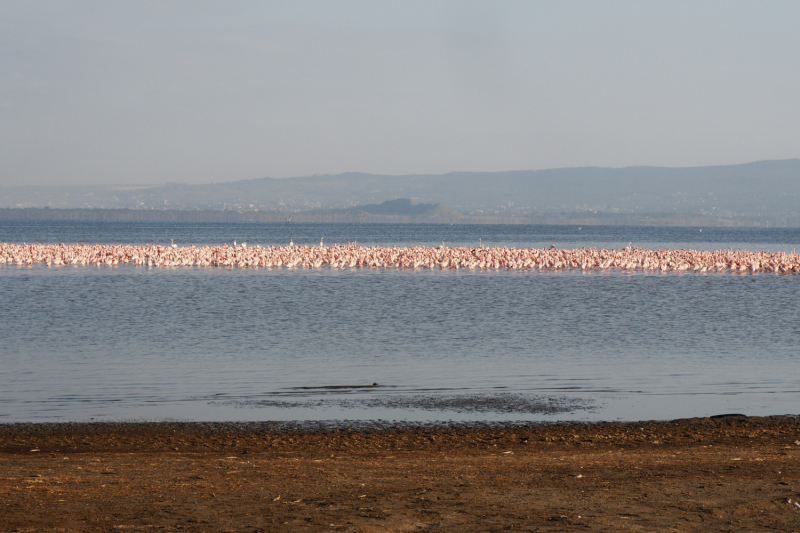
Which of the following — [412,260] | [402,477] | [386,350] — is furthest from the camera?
[412,260]

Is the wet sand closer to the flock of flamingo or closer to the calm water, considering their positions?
the calm water

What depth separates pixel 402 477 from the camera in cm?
871

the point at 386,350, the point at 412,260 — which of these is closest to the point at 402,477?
the point at 386,350

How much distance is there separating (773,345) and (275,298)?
1509cm

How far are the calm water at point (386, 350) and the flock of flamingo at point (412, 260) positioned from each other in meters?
11.0

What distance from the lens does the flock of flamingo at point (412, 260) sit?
147 feet

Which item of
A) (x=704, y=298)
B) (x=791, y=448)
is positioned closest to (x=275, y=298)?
(x=704, y=298)

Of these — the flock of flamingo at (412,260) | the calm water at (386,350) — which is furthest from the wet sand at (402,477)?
the flock of flamingo at (412,260)

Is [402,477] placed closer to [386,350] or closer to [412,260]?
[386,350]

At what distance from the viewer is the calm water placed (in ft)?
44.1

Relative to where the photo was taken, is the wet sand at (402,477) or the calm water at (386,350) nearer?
the wet sand at (402,477)

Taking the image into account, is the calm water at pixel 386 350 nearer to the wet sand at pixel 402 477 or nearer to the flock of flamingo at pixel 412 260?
the wet sand at pixel 402 477

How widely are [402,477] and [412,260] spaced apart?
36.5m

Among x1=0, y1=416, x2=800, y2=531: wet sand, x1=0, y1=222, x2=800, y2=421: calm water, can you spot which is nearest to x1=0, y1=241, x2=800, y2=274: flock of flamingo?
x1=0, y1=222, x2=800, y2=421: calm water
